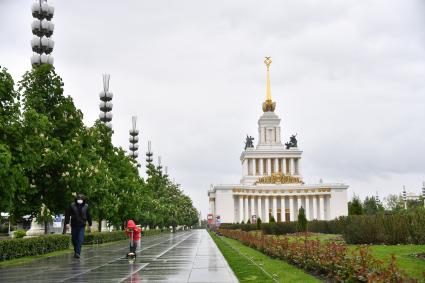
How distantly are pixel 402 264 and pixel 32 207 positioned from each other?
16.3 meters

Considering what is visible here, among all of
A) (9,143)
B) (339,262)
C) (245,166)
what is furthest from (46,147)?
(245,166)

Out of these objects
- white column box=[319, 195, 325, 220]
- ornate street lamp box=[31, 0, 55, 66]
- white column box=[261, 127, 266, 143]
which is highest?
white column box=[261, 127, 266, 143]

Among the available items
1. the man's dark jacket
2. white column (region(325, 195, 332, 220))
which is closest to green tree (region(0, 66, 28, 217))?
the man's dark jacket

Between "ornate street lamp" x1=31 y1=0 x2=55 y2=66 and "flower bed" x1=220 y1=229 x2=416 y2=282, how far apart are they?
79.8 ft

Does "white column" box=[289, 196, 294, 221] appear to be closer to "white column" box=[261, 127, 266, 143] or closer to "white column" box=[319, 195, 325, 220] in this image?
"white column" box=[319, 195, 325, 220]

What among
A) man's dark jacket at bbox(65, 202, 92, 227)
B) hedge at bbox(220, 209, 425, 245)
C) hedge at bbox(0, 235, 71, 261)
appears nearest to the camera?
man's dark jacket at bbox(65, 202, 92, 227)

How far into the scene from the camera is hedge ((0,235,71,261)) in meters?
20.1

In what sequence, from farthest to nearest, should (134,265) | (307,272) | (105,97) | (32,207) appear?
1. (105,97)
2. (32,207)
3. (134,265)
4. (307,272)

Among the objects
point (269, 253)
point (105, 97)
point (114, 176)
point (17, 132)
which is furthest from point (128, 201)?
point (17, 132)

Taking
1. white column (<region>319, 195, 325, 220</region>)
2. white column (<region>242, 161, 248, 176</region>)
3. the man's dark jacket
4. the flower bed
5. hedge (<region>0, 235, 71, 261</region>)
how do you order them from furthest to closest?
white column (<region>242, 161, 248, 176</region>), white column (<region>319, 195, 325, 220</region>), hedge (<region>0, 235, 71, 261</region>), the man's dark jacket, the flower bed

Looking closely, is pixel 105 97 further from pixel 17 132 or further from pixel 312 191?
pixel 312 191

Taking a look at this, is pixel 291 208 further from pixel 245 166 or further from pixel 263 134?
pixel 263 134

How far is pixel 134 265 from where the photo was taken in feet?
54.5

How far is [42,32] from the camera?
3806 centimetres
